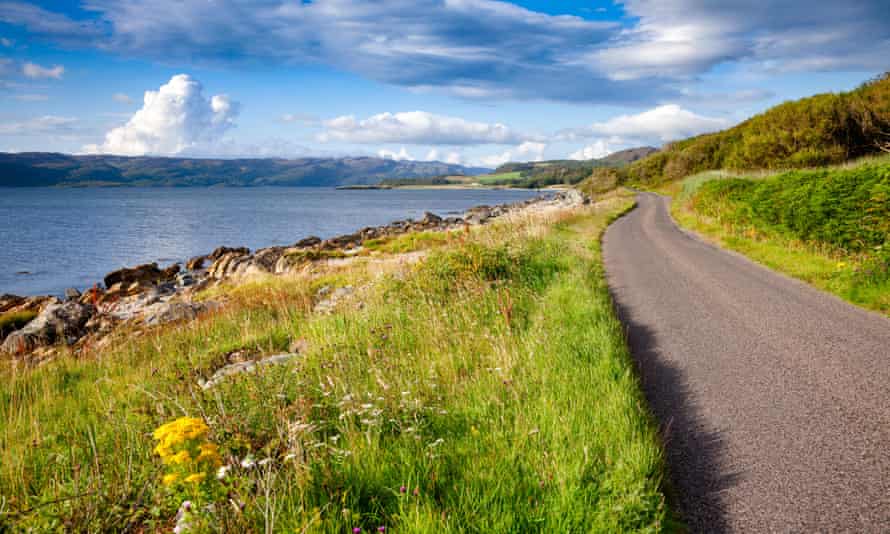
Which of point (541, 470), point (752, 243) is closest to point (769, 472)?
point (541, 470)

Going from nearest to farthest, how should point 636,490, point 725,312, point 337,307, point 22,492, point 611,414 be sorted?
point 636,490, point 22,492, point 611,414, point 725,312, point 337,307

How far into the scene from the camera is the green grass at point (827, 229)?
10.4 meters

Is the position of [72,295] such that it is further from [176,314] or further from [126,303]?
[176,314]

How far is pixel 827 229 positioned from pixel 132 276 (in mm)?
34176

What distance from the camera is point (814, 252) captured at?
14.6 m

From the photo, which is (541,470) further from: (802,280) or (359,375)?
(802,280)

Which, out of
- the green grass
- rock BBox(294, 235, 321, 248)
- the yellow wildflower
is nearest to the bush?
the green grass

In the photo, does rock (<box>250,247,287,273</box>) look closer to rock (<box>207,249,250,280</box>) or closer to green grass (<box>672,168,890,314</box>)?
rock (<box>207,249,250,280</box>)

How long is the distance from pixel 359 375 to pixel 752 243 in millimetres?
17820

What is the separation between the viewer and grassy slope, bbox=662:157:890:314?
10062 millimetres

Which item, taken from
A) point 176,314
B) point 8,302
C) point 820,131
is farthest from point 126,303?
point 820,131

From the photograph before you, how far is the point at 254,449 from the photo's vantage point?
396 cm

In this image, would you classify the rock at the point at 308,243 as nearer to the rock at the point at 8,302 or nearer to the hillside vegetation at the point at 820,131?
the rock at the point at 8,302

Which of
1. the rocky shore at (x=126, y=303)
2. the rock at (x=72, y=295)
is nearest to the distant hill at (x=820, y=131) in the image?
the rocky shore at (x=126, y=303)
